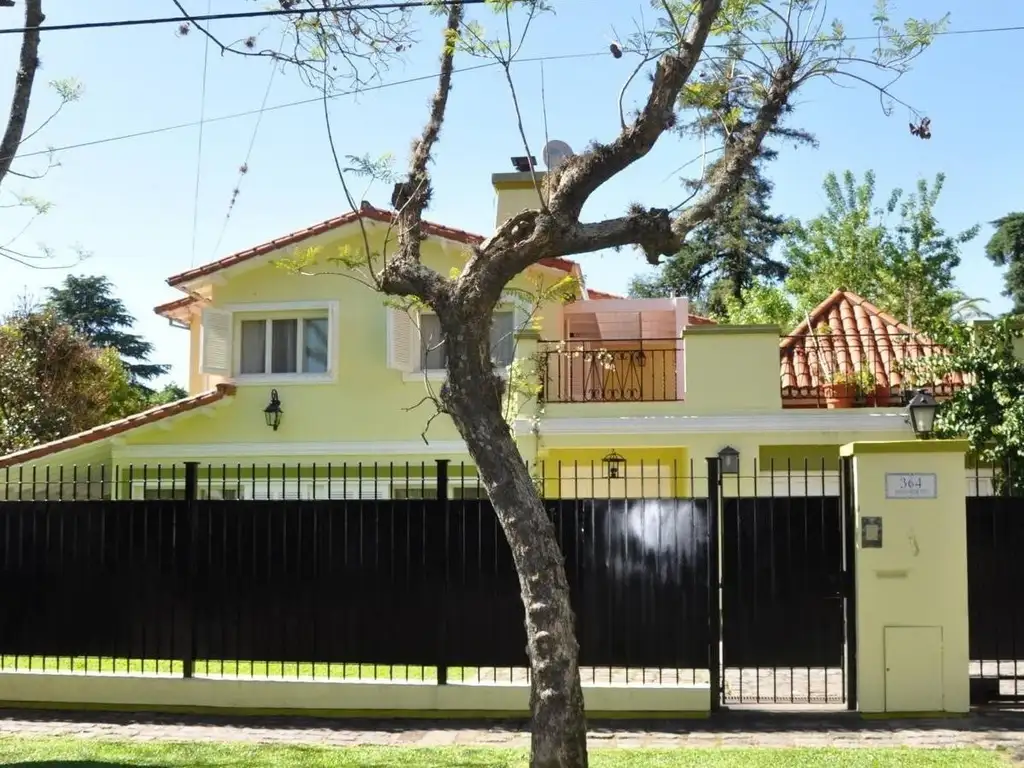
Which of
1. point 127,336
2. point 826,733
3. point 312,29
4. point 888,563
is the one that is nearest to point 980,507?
point 888,563

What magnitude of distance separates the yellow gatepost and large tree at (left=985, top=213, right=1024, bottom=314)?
42421mm

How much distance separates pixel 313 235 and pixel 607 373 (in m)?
4.96

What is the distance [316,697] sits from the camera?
9547mm

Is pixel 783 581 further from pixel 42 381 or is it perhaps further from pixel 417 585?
pixel 42 381

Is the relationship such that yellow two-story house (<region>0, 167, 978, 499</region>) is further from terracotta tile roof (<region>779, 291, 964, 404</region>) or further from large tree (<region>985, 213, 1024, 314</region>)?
large tree (<region>985, 213, 1024, 314</region>)

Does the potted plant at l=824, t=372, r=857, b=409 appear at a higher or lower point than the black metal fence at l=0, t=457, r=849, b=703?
higher

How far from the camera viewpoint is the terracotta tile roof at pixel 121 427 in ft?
55.6

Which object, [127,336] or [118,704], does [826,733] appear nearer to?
[118,704]

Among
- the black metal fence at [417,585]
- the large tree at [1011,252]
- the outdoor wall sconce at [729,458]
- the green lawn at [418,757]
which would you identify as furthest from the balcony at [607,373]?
the large tree at [1011,252]

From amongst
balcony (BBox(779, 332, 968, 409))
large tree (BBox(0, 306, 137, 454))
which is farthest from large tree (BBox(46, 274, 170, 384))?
balcony (BBox(779, 332, 968, 409))

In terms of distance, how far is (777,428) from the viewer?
590 inches

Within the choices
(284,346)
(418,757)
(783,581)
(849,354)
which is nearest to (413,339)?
(284,346)

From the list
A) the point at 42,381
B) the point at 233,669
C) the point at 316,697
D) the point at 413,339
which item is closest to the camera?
the point at 316,697

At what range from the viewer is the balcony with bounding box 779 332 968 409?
1545 centimetres
